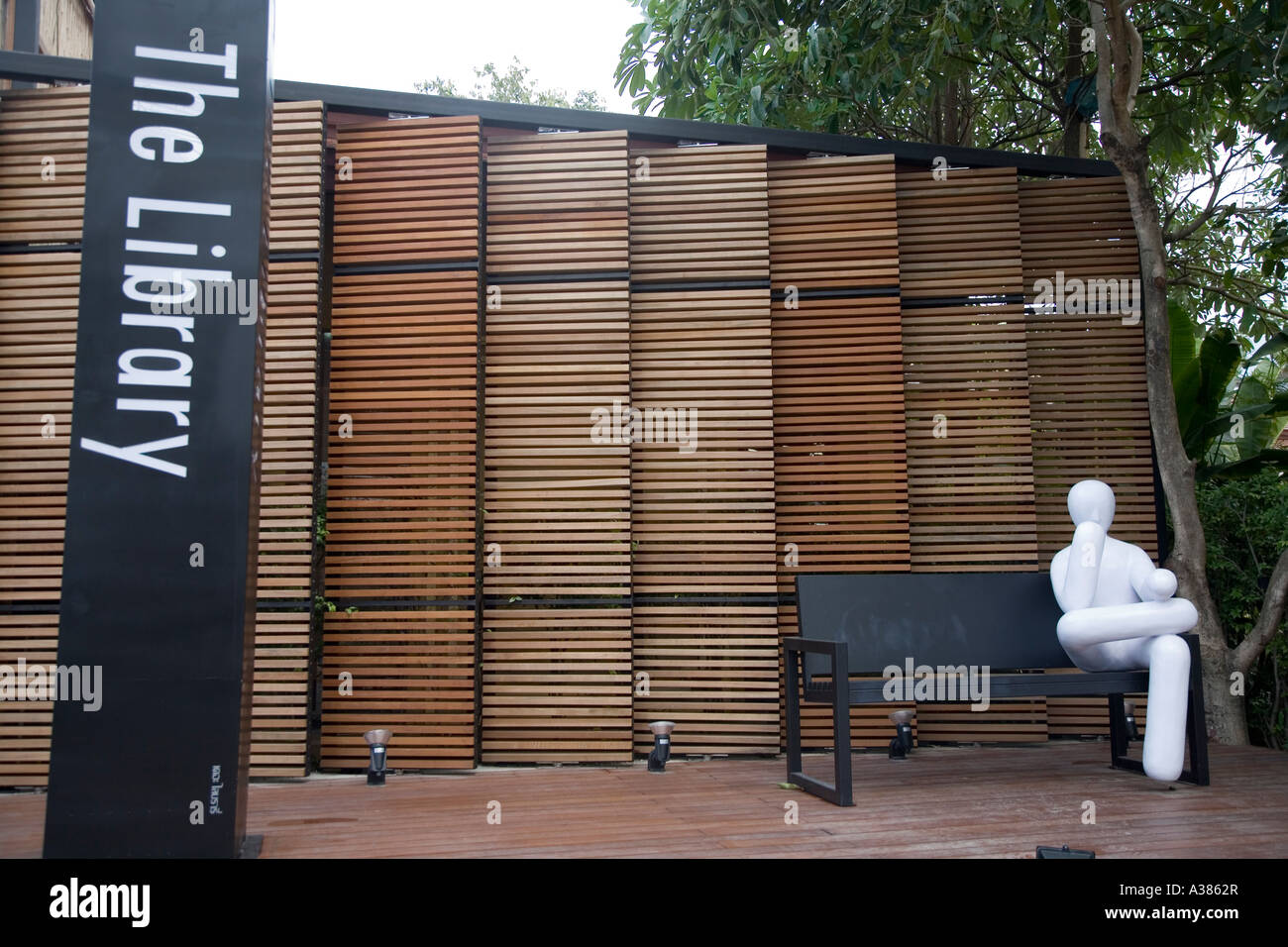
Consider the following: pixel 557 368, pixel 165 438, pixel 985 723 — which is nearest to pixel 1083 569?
pixel 985 723

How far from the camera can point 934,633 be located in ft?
17.4

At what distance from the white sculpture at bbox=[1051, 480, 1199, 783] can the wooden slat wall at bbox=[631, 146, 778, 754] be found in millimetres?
1878

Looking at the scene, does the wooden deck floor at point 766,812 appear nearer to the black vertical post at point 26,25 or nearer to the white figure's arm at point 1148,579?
the white figure's arm at point 1148,579

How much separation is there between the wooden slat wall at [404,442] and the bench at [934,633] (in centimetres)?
205

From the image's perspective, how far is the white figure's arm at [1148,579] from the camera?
4.95m

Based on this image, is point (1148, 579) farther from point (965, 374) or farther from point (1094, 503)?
point (965, 374)

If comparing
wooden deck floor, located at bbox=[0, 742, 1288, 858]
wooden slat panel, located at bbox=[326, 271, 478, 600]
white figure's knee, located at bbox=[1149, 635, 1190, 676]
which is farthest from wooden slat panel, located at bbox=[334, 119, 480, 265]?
white figure's knee, located at bbox=[1149, 635, 1190, 676]

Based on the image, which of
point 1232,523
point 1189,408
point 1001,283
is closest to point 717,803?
point 1001,283

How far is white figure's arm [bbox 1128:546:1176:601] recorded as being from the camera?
4.95 metres

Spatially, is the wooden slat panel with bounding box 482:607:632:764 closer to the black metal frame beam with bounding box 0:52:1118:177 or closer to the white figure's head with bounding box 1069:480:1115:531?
the white figure's head with bounding box 1069:480:1115:531

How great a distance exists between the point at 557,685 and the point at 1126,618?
10.6ft

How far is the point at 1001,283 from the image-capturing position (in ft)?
22.9

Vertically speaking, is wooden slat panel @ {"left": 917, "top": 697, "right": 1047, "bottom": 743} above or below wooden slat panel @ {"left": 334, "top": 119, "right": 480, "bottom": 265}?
below
